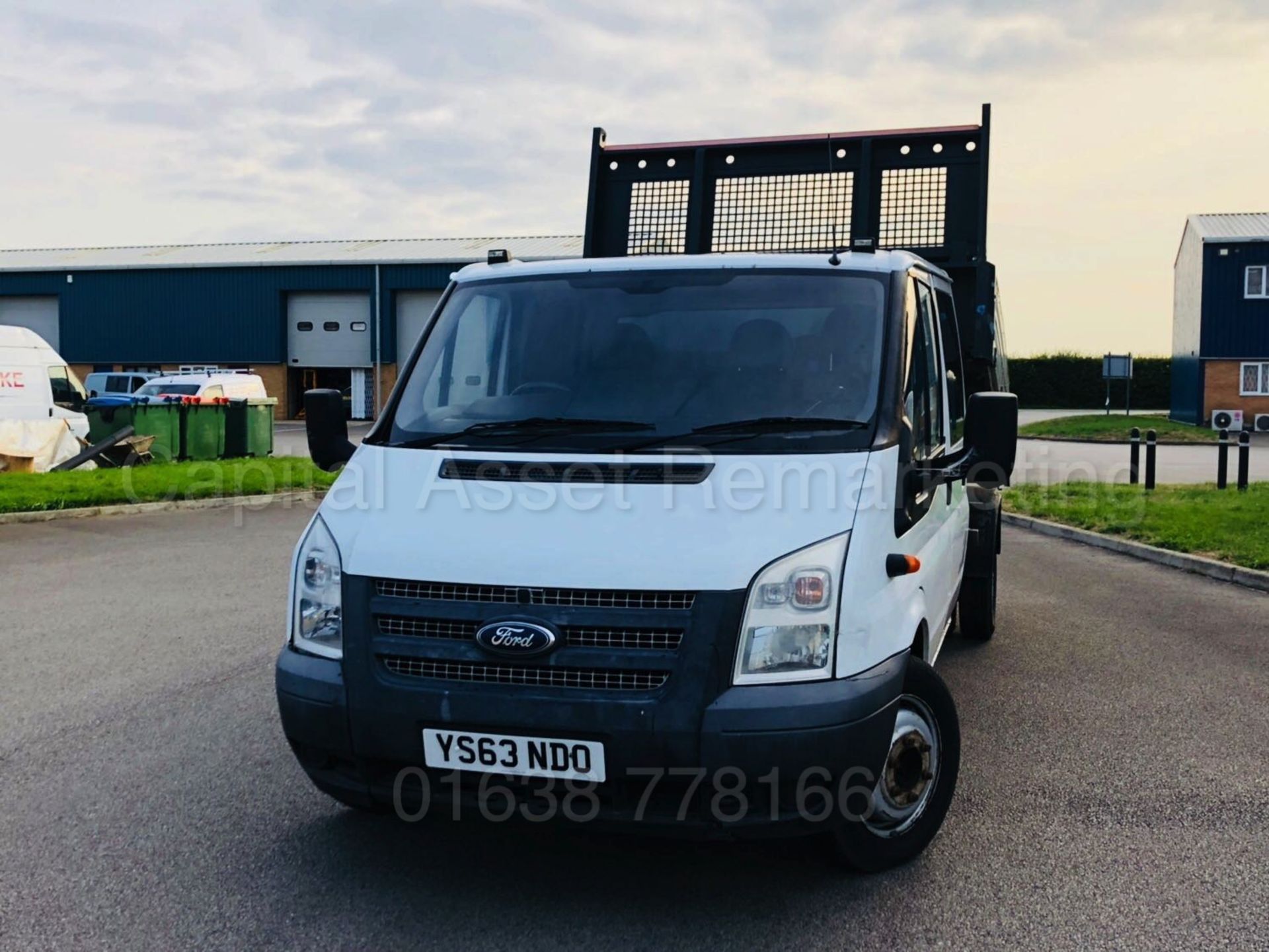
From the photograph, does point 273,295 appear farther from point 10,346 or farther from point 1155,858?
point 1155,858

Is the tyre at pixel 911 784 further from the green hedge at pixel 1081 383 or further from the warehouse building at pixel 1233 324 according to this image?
the green hedge at pixel 1081 383

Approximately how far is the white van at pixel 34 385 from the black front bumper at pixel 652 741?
18491 millimetres

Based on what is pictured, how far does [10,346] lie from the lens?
20.7 metres

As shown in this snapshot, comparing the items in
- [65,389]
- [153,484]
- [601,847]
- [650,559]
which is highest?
[65,389]

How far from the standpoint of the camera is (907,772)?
395 cm

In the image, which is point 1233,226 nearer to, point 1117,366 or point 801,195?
point 1117,366

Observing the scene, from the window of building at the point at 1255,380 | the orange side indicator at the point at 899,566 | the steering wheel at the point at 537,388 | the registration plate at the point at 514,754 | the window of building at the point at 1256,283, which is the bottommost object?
the registration plate at the point at 514,754

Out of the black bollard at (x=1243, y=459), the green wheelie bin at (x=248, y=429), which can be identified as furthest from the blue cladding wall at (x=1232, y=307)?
the green wheelie bin at (x=248, y=429)

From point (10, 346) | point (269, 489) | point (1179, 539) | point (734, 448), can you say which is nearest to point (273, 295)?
point (10, 346)

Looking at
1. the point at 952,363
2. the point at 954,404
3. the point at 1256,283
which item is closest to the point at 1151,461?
the point at 952,363

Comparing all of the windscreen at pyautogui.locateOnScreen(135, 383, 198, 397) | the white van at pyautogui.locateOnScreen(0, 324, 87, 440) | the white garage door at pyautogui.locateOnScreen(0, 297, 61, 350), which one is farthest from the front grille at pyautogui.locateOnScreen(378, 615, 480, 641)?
the white garage door at pyautogui.locateOnScreen(0, 297, 61, 350)

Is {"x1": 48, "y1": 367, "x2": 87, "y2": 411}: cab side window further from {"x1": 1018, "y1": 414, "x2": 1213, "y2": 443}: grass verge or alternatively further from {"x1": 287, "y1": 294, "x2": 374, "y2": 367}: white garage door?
{"x1": 287, "y1": 294, "x2": 374, "y2": 367}: white garage door

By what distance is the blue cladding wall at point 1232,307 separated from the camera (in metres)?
41.8

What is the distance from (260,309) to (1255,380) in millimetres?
38237
